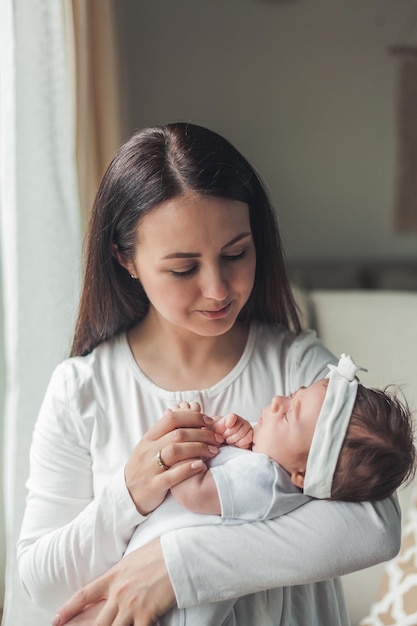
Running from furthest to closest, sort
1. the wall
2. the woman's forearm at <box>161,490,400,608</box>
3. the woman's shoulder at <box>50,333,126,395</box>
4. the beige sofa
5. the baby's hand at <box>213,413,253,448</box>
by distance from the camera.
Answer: the wall < the beige sofa < the woman's shoulder at <box>50,333,126,395</box> < the baby's hand at <box>213,413,253,448</box> < the woman's forearm at <box>161,490,400,608</box>

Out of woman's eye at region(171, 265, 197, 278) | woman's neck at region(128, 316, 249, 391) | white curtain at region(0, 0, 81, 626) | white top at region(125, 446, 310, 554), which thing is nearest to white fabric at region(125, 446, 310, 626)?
white top at region(125, 446, 310, 554)

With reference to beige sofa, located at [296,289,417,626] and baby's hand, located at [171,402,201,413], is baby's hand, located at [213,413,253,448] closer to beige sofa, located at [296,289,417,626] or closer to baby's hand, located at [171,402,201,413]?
baby's hand, located at [171,402,201,413]

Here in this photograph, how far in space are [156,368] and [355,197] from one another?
2526mm

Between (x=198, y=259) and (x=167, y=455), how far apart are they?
32cm

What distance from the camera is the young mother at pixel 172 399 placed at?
1220 mm

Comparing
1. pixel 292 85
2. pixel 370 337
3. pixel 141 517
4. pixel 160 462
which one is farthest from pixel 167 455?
pixel 292 85

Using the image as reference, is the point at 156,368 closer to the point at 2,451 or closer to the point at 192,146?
the point at 192,146

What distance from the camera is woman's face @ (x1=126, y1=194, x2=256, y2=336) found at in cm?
125

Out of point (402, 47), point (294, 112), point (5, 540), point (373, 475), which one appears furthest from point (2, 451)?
point (402, 47)

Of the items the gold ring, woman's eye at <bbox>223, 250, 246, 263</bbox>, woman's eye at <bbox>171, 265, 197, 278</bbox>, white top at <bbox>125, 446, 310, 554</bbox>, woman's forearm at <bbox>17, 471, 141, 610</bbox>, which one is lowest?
woman's forearm at <bbox>17, 471, 141, 610</bbox>

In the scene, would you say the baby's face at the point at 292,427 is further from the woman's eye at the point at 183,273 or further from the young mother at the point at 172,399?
the woman's eye at the point at 183,273

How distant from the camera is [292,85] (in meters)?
3.62

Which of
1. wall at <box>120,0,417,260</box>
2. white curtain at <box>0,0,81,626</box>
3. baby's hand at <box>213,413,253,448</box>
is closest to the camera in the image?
baby's hand at <box>213,413,253,448</box>

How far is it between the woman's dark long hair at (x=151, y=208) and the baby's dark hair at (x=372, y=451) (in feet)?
1.07
